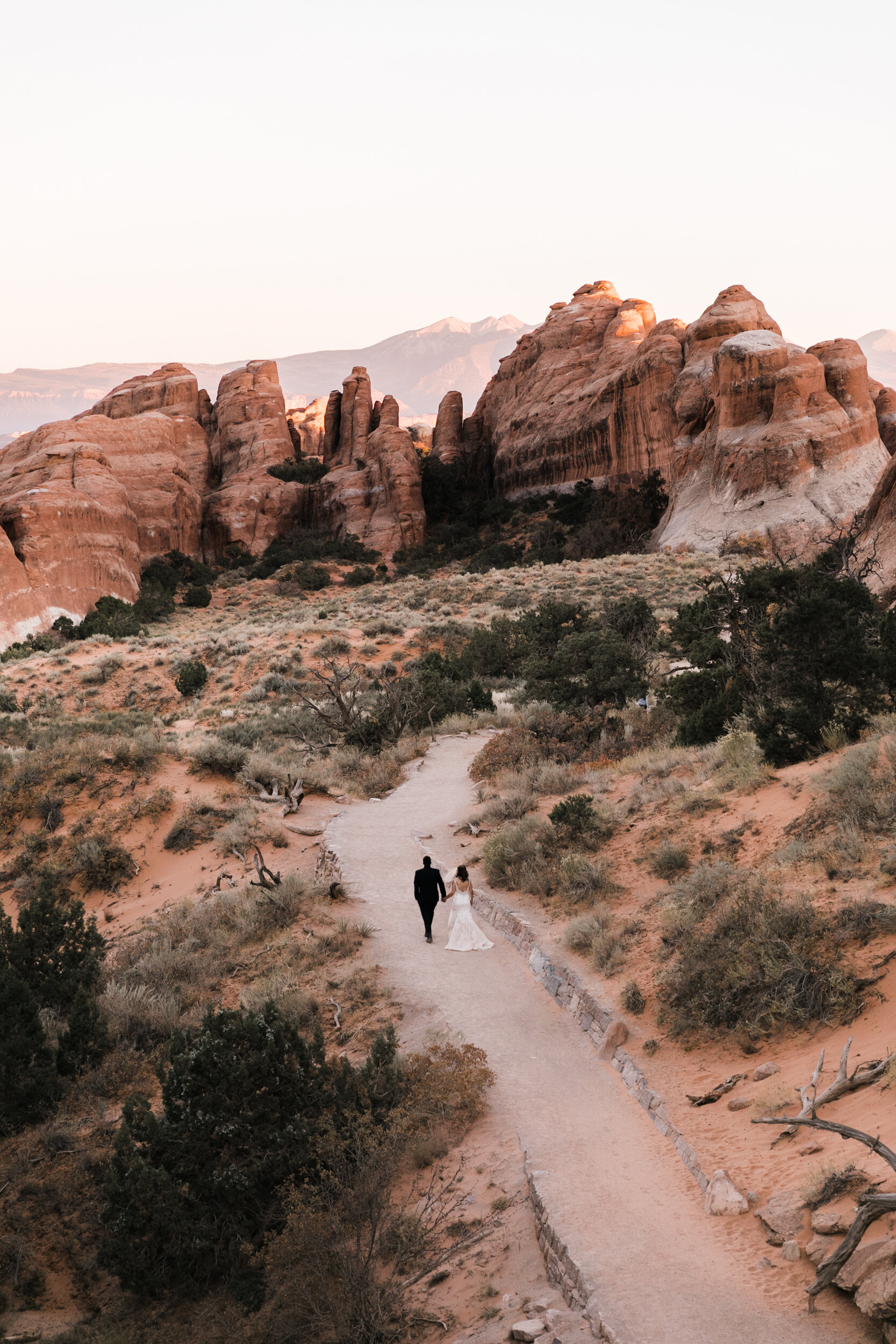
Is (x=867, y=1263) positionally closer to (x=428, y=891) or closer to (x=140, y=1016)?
(x=428, y=891)

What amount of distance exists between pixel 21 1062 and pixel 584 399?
60.0 m

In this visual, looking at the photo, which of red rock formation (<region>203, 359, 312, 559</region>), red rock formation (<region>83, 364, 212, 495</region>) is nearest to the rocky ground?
red rock formation (<region>203, 359, 312, 559</region>)

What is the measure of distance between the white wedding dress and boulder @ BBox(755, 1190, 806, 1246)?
6.10 meters

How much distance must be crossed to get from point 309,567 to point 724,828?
158 feet

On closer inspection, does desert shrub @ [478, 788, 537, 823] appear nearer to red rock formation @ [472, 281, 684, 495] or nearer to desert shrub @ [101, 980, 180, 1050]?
desert shrub @ [101, 980, 180, 1050]

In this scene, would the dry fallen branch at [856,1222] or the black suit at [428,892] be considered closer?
the dry fallen branch at [856,1222]

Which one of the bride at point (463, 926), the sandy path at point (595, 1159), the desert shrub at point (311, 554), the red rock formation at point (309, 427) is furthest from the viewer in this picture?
the red rock formation at point (309, 427)

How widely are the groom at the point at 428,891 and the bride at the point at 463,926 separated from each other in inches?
13.5

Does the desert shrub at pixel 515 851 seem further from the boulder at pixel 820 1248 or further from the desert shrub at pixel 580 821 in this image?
the boulder at pixel 820 1248

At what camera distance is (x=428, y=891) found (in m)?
12.0

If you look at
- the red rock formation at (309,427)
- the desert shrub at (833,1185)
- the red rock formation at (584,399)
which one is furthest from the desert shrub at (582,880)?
the red rock formation at (309,427)

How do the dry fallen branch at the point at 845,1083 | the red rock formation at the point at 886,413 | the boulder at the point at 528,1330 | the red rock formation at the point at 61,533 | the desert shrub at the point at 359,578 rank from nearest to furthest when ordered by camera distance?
1. the boulder at the point at 528,1330
2. the dry fallen branch at the point at 845,1083
3. the red rock formation at the point at 61,533
4. the red rock formation at the point at 886,413
5. the desert shrub at the point at 359,578

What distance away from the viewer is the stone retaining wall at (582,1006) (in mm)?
6961

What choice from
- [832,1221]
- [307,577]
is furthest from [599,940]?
[307,577]
